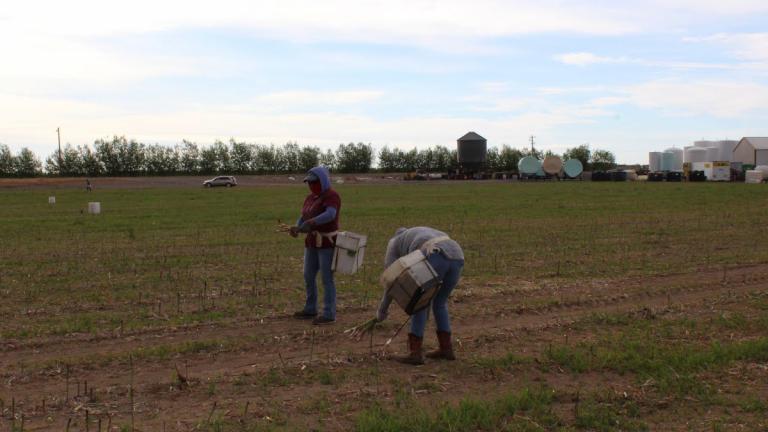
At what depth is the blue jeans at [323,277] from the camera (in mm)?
9117

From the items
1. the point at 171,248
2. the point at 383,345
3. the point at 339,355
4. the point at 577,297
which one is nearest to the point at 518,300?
the point at 577,297

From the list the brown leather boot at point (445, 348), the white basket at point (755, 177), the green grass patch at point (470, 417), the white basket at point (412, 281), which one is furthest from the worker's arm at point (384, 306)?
the white basket at point (755, 177)

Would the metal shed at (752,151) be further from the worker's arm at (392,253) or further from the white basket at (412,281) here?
the white basket at (412,281)

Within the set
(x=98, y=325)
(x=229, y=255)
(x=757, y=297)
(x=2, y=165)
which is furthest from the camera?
(x=2, y=165)

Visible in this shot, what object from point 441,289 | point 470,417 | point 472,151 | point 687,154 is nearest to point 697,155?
point 687,154

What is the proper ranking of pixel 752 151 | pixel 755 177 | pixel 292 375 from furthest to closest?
1. pixel 752 151
2. pixel 755 177
3. pixel 292 375

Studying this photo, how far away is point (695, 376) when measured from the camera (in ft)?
22.3

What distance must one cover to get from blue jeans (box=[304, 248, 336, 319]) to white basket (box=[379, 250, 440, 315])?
225 cm

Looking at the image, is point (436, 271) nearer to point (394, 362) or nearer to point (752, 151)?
point (394, 362)

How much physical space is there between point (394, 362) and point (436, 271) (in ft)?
3.61

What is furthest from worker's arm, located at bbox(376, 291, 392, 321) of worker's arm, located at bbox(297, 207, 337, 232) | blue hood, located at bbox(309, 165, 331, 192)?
blue hood, located at bbox(309, 165, 331, 192)

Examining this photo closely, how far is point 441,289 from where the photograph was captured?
727cm

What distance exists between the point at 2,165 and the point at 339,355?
12229cm

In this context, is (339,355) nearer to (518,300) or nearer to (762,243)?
(518,300)
